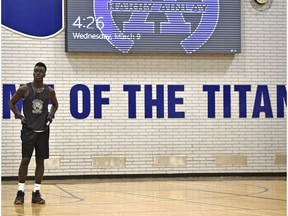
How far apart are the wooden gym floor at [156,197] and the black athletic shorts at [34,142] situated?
28.6 inches

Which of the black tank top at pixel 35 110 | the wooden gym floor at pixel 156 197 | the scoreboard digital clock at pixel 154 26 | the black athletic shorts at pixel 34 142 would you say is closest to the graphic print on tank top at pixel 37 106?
the black tank top at pixel 35 110

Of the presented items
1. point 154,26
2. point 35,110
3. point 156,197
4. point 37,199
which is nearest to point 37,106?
point 35,110

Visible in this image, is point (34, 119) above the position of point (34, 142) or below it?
above

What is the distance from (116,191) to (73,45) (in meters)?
4.07

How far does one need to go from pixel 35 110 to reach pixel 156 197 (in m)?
2.52

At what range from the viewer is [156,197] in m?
10.5

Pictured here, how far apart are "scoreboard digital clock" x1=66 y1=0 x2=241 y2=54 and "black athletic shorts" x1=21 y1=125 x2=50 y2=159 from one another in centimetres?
529

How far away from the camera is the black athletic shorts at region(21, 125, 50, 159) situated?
9.34 metres

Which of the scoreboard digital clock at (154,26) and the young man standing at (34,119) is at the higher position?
the scoreboard digital clock at (154,26)

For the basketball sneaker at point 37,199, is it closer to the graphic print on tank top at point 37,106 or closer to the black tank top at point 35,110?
the black tank top at point 35,110

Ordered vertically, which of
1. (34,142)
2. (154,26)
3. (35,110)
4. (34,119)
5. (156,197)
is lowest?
(156,197)

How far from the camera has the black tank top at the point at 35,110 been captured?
30.6ft

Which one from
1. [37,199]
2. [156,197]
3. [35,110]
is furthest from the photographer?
[156,197]

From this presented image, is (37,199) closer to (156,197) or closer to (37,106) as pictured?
(37,106)
